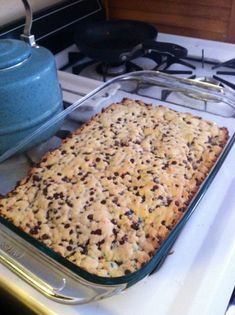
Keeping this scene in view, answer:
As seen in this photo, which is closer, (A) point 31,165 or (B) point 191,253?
(B) point 191,253

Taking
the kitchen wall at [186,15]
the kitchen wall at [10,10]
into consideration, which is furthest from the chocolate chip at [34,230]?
the kitchen wall at [186,15]

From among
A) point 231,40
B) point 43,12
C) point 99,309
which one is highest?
point 43,12

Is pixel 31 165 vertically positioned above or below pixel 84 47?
below

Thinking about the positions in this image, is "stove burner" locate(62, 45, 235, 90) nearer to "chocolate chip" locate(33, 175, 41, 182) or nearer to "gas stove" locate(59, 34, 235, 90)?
"gas stove" locate(59, 34, 235, 90)

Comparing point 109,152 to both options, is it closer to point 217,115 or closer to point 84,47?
point 217,115

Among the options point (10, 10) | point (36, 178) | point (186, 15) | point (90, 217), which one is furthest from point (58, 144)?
point (186, 15)

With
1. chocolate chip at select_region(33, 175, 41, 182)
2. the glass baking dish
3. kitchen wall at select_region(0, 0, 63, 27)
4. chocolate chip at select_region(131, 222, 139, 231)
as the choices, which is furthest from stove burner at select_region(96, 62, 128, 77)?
chocolate chip at select_region(131, 222, 139, 231)

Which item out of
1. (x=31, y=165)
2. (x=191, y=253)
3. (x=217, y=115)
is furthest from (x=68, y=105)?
(x=191, y=253)

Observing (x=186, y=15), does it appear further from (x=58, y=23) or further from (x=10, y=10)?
(x=10, y=10)
